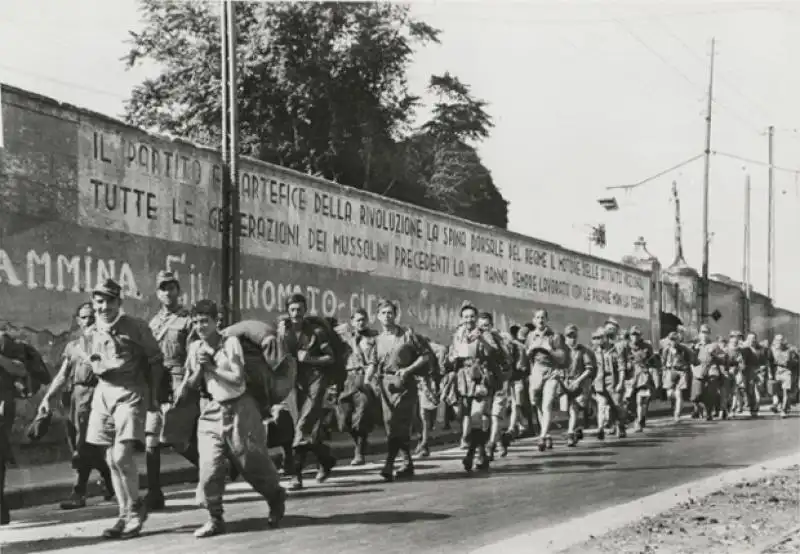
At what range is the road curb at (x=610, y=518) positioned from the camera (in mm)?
8250

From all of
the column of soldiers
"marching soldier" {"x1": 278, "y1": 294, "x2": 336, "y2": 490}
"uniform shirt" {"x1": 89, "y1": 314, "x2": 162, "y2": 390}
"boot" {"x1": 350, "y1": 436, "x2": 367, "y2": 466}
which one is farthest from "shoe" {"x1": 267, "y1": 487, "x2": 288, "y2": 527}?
"boot" {"x1": 350, "y1": 436, "x2": 367, "y2": 466}

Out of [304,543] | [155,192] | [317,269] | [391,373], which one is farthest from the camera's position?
[317,269]

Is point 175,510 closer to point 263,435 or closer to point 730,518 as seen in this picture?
point 263,435

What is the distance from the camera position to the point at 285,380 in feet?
31.1

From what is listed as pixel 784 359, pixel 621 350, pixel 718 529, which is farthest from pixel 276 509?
pixel 784 359

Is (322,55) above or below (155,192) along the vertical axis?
above

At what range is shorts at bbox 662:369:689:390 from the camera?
2456cm

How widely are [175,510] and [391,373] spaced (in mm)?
3117

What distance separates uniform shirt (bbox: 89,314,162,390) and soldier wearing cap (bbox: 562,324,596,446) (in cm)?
912

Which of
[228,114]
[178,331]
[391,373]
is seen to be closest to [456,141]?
[228,114]

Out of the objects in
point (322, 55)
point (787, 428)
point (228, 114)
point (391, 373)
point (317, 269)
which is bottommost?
point (787, 428)

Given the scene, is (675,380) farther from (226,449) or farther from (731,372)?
(226,449)

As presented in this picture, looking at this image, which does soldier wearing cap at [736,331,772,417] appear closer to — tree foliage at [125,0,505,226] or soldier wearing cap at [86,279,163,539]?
tree foliage at [125,0,505,226]

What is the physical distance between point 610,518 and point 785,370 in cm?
1839
